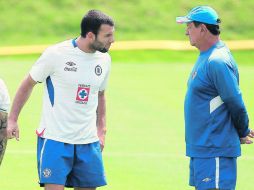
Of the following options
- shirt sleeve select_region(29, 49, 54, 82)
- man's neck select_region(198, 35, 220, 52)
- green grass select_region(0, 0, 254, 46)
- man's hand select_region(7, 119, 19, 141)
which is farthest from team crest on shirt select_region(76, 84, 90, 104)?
green grass select_region(0, 0, 254, 46)

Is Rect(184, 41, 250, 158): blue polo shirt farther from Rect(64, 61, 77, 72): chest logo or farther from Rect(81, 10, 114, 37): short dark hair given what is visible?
Rect(64, 61, 77, 72): chest logo

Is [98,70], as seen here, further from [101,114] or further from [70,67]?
[101,114]

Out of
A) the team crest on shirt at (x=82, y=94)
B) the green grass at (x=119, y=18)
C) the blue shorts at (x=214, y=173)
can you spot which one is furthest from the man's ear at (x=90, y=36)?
the green grass at (x=119, y=18)

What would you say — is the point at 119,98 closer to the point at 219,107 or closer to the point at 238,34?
the point at 219,107

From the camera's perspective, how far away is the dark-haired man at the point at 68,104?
29.1 ft

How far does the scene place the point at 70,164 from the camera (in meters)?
9.00

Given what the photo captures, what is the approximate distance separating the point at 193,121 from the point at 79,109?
3.52 ft

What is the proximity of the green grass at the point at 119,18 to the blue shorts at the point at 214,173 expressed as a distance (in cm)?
1931

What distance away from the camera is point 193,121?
8648mm

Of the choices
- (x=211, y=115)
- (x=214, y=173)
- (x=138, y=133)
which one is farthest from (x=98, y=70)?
(x=138, y=133)

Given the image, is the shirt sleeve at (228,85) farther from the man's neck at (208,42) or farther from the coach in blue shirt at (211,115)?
the man's neck at (208,42)

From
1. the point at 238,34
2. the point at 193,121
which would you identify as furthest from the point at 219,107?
the point at 238,34

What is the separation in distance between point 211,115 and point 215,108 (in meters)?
0.07

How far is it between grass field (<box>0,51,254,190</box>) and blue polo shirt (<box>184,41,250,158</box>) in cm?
312
